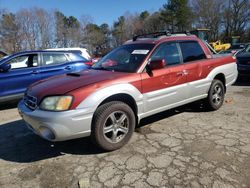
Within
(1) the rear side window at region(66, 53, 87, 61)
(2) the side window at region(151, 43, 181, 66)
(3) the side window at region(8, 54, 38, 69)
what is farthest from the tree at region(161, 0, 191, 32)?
(2) the side window at region(151, 43, 181, 66)

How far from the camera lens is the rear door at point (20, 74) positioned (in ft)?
21.7

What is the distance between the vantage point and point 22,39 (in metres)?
48.6

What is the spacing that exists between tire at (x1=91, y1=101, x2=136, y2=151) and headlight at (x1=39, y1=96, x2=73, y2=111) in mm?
428

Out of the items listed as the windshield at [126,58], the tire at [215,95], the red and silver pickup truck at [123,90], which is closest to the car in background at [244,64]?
the tire at [215,95]

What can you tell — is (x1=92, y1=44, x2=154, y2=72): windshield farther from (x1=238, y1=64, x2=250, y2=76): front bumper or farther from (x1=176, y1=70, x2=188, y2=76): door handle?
(x1=238, y1=64, x2=250, y2=76): front bumper

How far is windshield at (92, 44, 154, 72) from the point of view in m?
4.28

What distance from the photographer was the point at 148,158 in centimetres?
359

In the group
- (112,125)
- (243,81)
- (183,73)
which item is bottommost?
(243,81)

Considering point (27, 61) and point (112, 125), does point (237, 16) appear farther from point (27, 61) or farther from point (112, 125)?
point (112, 125)

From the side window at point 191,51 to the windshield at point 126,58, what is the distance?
82cm

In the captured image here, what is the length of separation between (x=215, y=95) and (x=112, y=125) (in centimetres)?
285

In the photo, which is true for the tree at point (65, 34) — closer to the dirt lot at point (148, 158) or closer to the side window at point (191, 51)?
the side window at point (191, 51)

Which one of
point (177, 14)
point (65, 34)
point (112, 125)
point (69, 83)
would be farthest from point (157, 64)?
point (65, 34)

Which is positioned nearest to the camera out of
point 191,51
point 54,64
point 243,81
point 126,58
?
point 126,58
